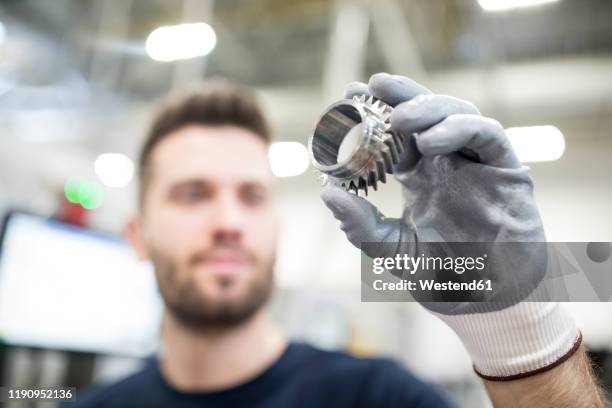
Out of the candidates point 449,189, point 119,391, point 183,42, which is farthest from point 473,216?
point 183,42

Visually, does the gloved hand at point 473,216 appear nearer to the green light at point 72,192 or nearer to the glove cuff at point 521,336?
the glove cuff at point 521,336

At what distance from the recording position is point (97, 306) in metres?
0.95

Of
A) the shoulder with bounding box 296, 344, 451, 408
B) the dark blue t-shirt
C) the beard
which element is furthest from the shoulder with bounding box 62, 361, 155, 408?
the shoulder with bounding box 296, 344, 451, 408

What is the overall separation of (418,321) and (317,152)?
8.31ft

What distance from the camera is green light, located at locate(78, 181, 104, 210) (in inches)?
38.8

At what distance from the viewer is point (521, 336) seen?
0.31 metres

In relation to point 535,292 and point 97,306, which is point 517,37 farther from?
point 535,292

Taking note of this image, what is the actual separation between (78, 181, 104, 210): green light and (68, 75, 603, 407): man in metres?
0.17

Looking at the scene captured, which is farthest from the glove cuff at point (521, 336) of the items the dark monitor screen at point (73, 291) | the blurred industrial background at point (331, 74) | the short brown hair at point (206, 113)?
the blurred industrial background at point (331, 74)

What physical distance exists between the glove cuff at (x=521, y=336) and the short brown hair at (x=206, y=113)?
1.88ft

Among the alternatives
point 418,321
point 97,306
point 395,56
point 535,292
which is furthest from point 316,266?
point 535,292

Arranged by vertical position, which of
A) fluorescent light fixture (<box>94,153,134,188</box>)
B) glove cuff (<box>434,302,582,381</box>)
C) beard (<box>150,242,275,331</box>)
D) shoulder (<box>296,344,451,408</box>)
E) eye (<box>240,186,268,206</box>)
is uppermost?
fluorescent light fixture (<box>94,153,134,188</box>)

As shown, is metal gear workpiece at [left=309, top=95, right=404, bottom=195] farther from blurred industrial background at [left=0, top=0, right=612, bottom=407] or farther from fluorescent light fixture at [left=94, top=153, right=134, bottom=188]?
blurred industrial background at [left=0, top=0, right=612, bottom=407]

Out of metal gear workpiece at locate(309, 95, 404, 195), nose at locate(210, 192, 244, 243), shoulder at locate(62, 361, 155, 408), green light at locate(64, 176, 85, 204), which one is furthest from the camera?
green light at locate(64, 176, 85, 204)
